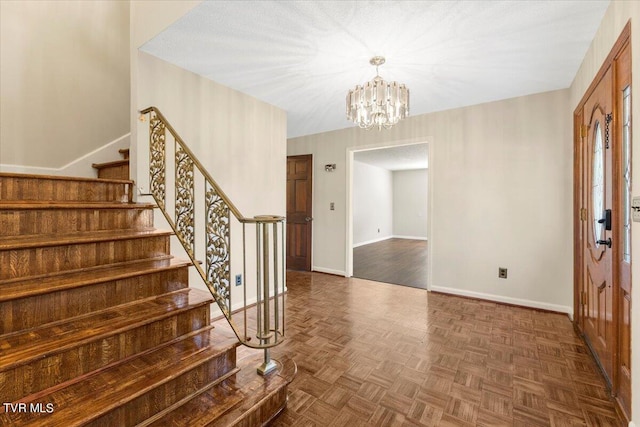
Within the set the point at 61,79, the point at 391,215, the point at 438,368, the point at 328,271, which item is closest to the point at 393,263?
the point at 328,271

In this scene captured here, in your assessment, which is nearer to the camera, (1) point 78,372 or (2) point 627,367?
(1) point 78,372

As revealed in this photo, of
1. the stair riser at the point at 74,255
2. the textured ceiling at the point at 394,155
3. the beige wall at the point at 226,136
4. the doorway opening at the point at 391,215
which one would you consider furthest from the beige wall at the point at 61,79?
the textured ceiling at the point at 394,155

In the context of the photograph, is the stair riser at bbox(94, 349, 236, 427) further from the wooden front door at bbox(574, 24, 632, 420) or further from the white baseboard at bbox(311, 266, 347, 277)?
the white baseboard at bbox(311, 266, 347, 277)

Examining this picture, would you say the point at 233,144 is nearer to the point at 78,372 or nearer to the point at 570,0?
the point at 78,372

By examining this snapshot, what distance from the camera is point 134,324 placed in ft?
4.71

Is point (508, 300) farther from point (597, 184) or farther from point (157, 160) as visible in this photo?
point (157, 160)

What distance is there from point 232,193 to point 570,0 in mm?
3155

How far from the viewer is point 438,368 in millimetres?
2084

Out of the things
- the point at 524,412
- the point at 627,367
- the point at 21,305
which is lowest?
the point at 524,412

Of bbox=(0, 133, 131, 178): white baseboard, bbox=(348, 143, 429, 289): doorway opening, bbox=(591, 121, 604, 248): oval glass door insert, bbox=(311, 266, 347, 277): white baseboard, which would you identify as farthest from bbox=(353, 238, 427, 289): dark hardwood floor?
bbox=(0, 133, 131, 178): white baseboard

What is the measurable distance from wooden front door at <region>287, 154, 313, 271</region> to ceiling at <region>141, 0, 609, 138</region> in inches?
77.0

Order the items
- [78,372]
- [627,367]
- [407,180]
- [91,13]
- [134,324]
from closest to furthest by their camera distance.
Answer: [78,372] → [134,324] → [627,367] → [91,13] → [407,180]

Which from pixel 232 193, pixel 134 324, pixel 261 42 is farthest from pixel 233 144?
pixel 134 324

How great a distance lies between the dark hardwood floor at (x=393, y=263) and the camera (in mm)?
4562
